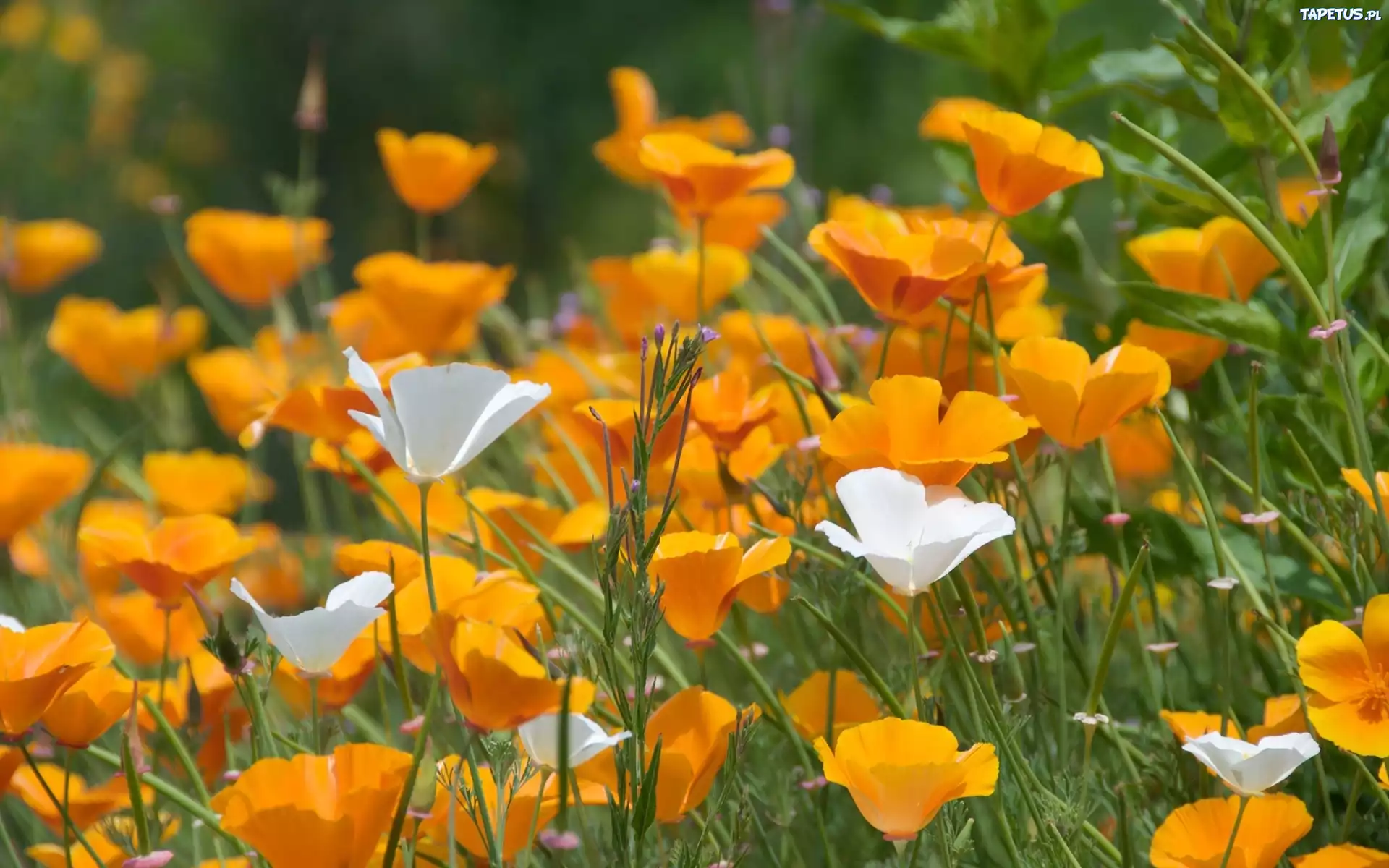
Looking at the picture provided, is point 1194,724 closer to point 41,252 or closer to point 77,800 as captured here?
point 77,800

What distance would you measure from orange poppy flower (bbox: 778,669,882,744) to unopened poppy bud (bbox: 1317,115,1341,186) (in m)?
0.39

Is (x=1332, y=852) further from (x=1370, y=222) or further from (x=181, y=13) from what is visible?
(x=181, y=13)

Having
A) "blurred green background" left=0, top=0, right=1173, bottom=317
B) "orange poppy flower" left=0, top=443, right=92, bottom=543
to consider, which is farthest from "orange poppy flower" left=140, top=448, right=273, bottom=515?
"blurred green background" left=0, top=0, right=1173, bottom=317

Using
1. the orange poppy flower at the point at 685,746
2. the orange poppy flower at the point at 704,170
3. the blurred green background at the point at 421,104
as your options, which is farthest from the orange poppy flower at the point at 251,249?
the blurred green background at the point at 421,104

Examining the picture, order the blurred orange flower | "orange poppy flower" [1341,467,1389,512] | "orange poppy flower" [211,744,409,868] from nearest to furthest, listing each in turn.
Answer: "orange poppy flower" [211,744,409,868] < "orange poppy flower" [1341,467,1389,512] < the blurred orange flower

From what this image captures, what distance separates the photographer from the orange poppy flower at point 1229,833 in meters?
0.63

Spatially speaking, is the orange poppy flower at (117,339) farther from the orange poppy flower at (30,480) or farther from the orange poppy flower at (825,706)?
the orange poppy flower at (825,706)

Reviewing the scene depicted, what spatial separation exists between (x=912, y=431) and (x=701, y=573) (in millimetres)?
132

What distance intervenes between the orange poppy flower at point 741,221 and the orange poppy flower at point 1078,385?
452 millimetres

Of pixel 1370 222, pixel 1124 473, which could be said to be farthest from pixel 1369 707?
pixel 1124 473

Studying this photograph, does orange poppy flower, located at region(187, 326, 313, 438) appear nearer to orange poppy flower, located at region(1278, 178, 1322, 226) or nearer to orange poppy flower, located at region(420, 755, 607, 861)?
orange poppy flower, located at region(420, 755, 607, 861)

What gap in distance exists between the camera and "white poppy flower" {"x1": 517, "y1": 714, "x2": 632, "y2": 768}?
1.90 ft

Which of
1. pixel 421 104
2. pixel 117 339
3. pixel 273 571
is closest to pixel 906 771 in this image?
pixel 273 571

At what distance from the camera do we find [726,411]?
0.83 m
